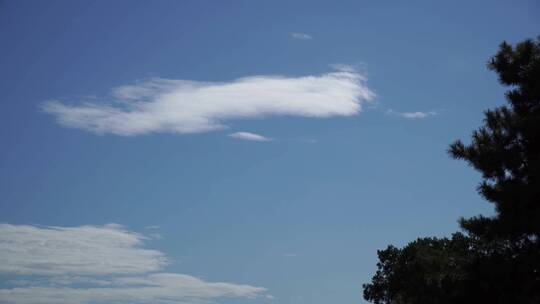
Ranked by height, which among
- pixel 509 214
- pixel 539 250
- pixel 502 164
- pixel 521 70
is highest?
pixel 521 70

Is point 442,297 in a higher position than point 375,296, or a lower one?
lower

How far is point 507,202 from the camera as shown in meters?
19.6

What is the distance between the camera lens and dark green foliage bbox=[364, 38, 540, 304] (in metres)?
19.0

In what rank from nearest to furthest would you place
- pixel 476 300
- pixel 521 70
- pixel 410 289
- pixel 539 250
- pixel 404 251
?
pixel 539 250, pixel 476 300, pixel 521 70, pixel 410 289, pixel 404 251

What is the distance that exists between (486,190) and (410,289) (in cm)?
2181

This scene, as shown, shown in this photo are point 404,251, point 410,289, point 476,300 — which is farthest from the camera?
point 404,251

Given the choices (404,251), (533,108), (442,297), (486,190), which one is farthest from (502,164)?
(404,251)

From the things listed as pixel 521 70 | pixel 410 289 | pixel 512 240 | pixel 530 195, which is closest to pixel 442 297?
pixel 512 240

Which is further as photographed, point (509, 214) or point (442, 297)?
point (442, 297)

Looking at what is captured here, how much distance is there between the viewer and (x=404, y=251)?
1783 inches

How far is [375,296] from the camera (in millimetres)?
46688

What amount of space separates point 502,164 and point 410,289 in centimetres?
2222

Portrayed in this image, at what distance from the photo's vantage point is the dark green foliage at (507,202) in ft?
62.2

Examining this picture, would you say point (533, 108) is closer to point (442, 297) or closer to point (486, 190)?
point (486, 190)
